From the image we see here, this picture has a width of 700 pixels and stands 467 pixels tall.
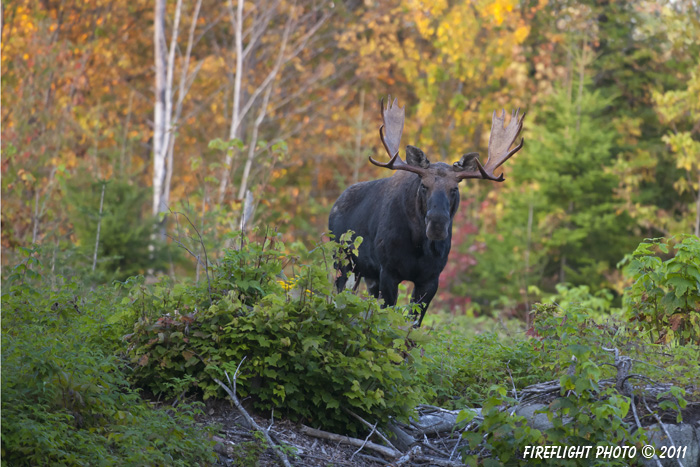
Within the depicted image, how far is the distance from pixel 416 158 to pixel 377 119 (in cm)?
2184

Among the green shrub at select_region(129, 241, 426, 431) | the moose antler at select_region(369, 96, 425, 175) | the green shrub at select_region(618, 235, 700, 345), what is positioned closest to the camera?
the green shrub at select_region(129, 241, 426, 431)

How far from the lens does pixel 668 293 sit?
23.2ft

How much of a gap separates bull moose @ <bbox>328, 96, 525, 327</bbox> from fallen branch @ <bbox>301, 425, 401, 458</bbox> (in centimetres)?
183

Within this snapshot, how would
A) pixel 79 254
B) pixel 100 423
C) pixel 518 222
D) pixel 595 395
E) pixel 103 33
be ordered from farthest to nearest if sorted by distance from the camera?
pixel 103 33
pixel 518 222
pixel 79 254
pixel 595 395
pixel 100 423

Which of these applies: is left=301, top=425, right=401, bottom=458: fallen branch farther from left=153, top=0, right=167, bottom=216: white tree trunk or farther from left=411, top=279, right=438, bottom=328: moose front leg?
left=153, top=0, right=167, bottom=216: white tree trunk

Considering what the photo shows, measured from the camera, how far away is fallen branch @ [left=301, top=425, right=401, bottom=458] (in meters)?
5.38

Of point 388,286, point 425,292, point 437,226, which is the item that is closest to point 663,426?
point 437,226

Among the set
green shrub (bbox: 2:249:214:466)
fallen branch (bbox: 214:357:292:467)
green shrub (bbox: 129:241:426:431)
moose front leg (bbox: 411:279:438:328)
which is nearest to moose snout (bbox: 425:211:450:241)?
moose front leg (bbox: 411:279:438:328)

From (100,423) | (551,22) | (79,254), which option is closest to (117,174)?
(79,254)

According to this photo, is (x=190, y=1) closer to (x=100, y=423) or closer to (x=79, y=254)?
(x=79, y=254)

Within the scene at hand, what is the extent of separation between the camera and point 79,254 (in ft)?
35.6

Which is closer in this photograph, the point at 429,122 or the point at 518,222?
the point at 518,222

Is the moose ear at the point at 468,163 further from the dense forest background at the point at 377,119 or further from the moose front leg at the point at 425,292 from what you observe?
the dense forest background at the point at 377,119

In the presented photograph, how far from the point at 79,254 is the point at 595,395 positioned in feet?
24.1
